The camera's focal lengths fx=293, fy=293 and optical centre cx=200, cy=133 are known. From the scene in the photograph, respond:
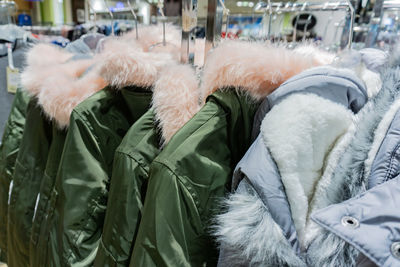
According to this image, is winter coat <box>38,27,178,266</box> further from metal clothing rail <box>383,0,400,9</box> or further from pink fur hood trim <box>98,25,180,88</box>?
metal clothing rail <box>383,0,400,9</box>

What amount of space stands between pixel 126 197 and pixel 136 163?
0.06m

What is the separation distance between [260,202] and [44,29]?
6.88ft

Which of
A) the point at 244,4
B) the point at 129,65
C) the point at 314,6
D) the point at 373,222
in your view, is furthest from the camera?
the point at 244,4

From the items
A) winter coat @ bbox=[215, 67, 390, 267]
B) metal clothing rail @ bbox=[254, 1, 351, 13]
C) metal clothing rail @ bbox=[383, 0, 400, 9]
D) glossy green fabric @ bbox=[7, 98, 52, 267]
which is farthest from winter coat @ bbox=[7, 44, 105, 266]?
metal clothing rail @ bbox=[383, 0, 400, 9]

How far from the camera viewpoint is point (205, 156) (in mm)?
472

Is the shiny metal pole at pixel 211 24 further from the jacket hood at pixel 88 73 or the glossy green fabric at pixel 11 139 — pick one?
the glossy green fabric at pixel 11 139

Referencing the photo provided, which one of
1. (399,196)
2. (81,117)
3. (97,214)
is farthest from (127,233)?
(399,196)

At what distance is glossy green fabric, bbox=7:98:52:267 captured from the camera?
2.69ft

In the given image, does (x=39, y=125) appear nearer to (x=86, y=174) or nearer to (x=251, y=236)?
(x=86, y=174)

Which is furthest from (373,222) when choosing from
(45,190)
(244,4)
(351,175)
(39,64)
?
(244,4)

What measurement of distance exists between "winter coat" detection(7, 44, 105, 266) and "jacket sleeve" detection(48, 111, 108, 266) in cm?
10

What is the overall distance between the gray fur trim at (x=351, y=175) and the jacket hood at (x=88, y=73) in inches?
15.2

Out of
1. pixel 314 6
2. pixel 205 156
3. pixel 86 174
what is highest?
pixel 314 6

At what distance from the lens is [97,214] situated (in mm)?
649
